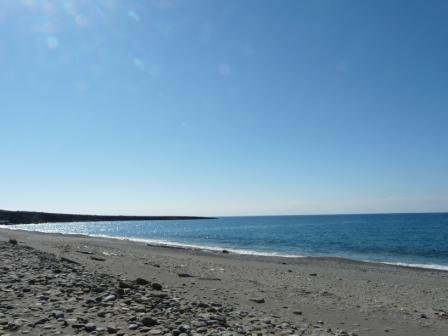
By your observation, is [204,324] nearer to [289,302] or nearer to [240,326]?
[240,326]

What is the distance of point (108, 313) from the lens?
8125 mm

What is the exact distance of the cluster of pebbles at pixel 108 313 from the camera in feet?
23.4

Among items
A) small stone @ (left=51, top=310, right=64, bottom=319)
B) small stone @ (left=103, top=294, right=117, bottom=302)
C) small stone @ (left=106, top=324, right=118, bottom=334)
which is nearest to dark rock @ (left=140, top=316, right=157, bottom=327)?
small stone @ (left=106, top=324, right=118, bottom=334)

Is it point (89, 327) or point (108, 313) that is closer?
point (89, 327)

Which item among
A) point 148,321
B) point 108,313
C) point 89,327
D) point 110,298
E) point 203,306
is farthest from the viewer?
point 203,306

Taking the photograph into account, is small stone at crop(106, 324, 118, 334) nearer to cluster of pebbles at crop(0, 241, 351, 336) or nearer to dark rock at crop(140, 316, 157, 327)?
cluster of pebbles at crop(0, 241, 351, 336)

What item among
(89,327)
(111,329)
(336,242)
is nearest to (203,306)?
(111,329)

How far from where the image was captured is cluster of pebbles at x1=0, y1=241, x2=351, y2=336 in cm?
713

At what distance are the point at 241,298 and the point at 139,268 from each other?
28.2ft

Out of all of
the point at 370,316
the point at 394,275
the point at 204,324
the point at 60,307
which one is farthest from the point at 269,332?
the point at 394,275

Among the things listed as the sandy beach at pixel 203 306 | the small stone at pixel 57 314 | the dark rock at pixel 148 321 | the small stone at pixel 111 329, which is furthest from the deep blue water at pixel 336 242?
the small stone at pixel 57 314

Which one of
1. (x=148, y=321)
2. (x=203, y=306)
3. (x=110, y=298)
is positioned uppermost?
(x=110, y=298)

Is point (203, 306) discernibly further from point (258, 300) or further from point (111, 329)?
point (111, 329)

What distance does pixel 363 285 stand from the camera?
66.2 ft
